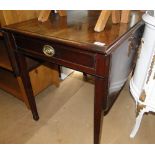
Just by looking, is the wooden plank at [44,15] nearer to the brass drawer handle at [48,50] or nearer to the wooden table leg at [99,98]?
the brass drawer handle at [48,50]

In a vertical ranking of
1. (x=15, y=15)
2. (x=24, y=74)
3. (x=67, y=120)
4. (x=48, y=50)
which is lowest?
(x=67, y=120)

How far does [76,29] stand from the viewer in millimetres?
797

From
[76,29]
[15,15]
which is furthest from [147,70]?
[15,15]

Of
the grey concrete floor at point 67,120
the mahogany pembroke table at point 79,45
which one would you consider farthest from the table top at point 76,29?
the grey concrete floor at point 67,120

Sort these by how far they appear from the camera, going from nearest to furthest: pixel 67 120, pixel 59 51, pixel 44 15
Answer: pixel 59 51 < pixel 44 15 < pixel 67 120

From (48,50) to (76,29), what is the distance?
166 mm

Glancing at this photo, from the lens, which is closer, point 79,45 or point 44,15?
point 79,45

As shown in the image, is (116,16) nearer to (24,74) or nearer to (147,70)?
(147,70)

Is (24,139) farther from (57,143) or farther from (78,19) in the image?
(78,19)

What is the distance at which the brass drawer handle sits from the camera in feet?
2.56

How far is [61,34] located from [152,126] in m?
0.93

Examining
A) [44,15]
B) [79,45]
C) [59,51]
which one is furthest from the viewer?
[44,15]

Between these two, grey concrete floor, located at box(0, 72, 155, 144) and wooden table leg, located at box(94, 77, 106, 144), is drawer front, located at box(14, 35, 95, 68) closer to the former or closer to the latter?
wooden table leg, located at box(94, 77, 106, 144)

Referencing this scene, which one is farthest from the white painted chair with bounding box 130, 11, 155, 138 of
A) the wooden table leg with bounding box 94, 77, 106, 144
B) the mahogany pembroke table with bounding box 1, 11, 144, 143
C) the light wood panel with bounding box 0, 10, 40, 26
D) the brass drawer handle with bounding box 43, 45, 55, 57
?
the light wood panel with bounding box 0, 10, 40, 26
